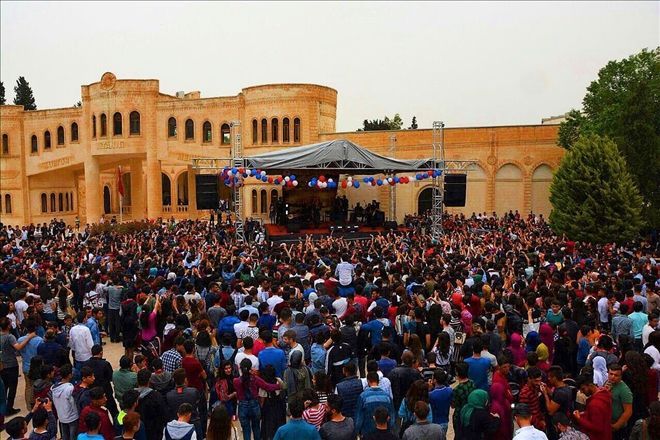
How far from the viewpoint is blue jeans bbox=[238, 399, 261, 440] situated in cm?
650

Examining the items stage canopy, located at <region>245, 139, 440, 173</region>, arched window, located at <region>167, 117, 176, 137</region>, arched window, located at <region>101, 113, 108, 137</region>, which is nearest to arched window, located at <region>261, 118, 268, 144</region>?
arched window, located at <region>167, 117, 176, 137</region>

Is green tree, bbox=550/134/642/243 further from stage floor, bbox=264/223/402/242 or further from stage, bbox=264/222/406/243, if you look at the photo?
stage floor, bbox=264/223/402/242

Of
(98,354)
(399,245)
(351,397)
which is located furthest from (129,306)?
(399,245)

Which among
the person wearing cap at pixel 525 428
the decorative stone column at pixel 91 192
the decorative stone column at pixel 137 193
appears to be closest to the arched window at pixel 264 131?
the decorative stone column at pixel 137 193

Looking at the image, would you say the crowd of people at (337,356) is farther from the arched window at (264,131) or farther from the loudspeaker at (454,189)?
the arched window at (264,131)

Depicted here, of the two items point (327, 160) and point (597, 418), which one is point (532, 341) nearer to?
point (597, 418)

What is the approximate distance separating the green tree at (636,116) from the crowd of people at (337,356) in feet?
42.7

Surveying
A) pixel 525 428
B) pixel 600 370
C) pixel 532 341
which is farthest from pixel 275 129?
pixel 525 428

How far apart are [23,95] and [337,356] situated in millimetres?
56992

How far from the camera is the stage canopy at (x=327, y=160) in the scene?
73.2 feet

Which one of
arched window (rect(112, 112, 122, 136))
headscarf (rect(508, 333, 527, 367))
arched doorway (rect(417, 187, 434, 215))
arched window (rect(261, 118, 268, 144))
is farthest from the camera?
arched window (rect(112, 112, 122, 136))

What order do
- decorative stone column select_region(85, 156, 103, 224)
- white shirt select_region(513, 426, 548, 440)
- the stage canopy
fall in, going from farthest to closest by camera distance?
decorative stone column select_region(85, 156, 103, 224) → the stage canopy → white shirt select_region(513, 426, 548, 440)

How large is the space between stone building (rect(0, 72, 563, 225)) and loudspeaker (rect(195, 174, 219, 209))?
38.7 ft

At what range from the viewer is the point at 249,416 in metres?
6.55
